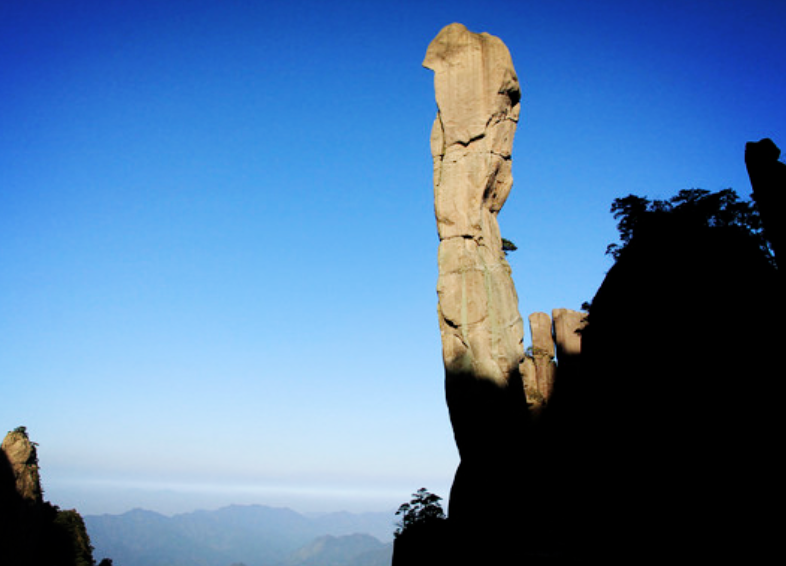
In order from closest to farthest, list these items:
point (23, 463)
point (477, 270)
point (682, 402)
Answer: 1. point (682, 402)
2. point (477, 270)
3. point (23, 463)

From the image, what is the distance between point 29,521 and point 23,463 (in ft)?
19.2

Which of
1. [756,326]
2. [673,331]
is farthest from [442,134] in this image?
[756,326]

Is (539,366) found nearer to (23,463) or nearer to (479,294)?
(479,294)

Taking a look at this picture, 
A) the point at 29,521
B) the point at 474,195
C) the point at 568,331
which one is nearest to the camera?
the point at 474,195

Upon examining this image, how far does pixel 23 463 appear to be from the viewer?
52844 millimetres

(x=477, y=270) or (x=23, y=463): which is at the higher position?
(x=477, y=270)

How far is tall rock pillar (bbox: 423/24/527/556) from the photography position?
2019cm

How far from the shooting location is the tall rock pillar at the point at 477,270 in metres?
20.2

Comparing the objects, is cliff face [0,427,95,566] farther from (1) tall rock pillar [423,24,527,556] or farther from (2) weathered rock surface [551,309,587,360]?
(2) weathered rock surface [551,309,587,360]

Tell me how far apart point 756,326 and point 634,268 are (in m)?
5.25

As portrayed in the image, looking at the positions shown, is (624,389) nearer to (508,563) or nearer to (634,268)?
(634,268)

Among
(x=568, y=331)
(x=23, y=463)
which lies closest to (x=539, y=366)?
(x=568, y=331)

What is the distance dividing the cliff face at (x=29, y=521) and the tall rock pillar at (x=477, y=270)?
167 ft

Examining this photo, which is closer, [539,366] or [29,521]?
[539,366]
